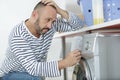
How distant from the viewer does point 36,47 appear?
1728 millimetres

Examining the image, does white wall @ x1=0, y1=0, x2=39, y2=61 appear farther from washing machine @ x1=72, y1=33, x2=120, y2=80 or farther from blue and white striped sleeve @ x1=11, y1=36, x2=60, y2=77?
washing machine @ x1=72, y1=33, x2=120, y2=80

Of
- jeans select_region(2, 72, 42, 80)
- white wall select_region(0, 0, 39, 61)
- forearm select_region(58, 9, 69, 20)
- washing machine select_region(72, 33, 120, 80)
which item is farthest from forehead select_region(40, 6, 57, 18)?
white wall select_region(0, 0, 39, 61)

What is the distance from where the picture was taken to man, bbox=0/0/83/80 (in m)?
1.56

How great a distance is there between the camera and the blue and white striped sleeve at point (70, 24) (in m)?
1.80

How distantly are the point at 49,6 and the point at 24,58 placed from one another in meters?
0.38

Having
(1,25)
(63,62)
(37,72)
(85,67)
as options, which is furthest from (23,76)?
(1,25)

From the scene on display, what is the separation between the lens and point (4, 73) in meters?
1.78

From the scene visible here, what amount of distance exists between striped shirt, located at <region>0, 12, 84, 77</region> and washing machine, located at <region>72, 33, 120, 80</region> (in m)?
0.21

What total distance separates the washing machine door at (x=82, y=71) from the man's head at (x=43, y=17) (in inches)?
13.2

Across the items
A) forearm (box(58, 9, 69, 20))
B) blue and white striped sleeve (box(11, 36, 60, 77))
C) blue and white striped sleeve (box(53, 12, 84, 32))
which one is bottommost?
blue and white striped sleeve (box(11, 36, 60, 77))

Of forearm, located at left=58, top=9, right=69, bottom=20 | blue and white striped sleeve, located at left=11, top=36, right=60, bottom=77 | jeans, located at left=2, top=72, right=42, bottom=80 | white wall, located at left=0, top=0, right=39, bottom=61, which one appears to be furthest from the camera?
white wall, located at left=0, top=0, right=39, bottom=61

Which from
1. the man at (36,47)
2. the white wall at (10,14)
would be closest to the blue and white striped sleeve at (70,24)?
the man at (36,47)

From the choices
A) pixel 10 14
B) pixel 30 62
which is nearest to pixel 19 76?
pixel 30 62

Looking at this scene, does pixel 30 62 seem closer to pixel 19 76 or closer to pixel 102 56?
pixel 19 76
